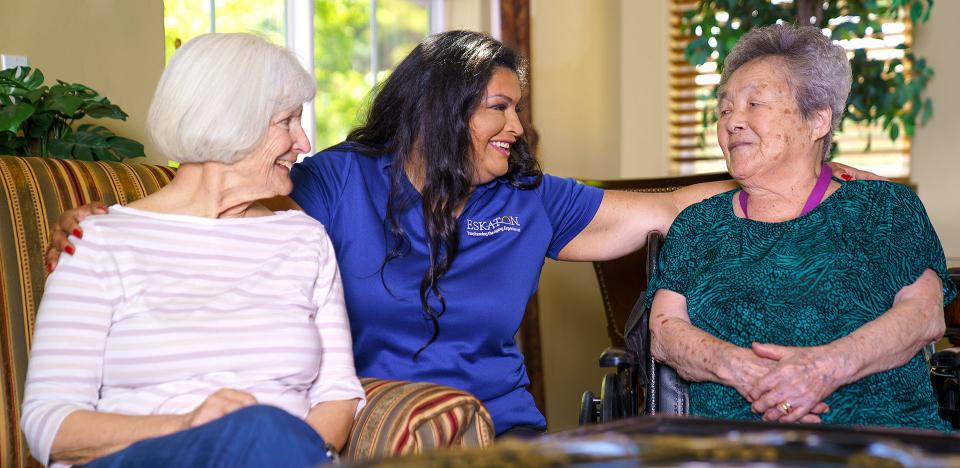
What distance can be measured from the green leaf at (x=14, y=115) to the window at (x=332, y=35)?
102 cm

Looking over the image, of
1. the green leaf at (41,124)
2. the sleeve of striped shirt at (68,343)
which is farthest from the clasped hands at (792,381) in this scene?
the green leaf at (41,124)

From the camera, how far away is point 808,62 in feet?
6.99

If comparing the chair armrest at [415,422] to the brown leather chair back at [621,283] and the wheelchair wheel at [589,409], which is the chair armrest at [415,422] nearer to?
the wheelchair wheel at [589,409]

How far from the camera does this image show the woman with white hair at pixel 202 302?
1.47m

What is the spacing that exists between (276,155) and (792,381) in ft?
3.20

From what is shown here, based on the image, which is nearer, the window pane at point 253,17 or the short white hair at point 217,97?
the short white hair at point 217,97

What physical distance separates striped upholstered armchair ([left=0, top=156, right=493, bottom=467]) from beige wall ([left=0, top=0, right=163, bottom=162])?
67 cm

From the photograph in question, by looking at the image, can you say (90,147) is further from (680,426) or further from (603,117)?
(603,117)

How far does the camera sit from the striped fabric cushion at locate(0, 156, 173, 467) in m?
1.77

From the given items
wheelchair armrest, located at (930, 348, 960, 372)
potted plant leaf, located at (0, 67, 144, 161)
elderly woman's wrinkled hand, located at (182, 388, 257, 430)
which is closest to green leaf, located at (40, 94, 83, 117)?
potted plant leaf, located at (0, 67, 144, 161)

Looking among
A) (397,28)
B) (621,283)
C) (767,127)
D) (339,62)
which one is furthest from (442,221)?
(397,28)

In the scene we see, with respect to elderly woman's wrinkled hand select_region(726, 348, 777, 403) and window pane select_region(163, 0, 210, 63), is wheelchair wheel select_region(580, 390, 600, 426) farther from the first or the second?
window pane select_region(163, 0, 210, 63)

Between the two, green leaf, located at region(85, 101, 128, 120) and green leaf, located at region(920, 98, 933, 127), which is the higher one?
green leaf, located at region(85, 101, 128, 120)

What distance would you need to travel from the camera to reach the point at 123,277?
61.7 inches
